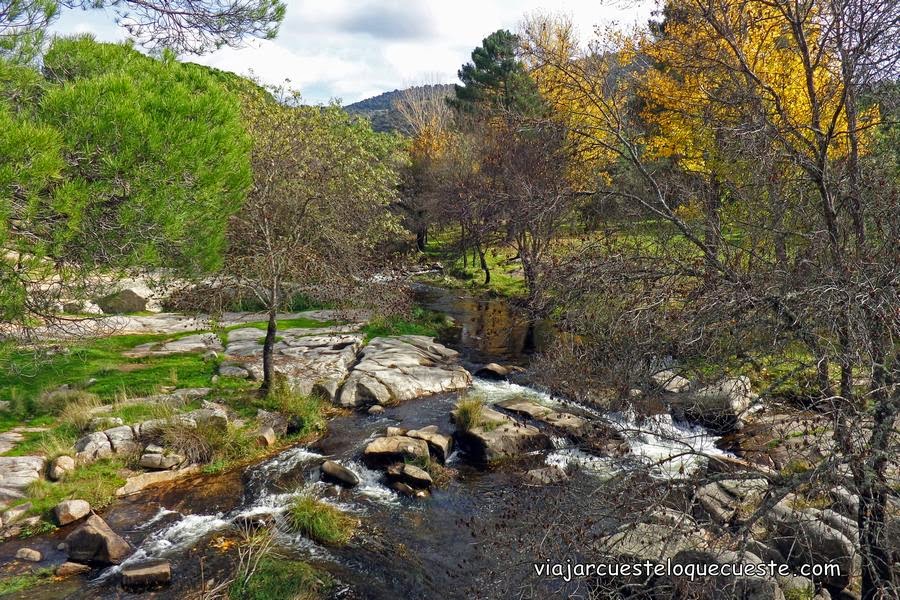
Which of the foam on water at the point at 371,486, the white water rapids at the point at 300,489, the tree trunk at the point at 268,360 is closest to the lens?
the white water rapids at the point at 300,489

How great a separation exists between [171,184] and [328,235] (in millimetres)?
6058

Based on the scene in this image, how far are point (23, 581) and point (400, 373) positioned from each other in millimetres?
10373

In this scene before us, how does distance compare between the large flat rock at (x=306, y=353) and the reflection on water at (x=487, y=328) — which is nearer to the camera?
the large flat rock at (x=306, y=353)

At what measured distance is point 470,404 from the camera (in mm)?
13641

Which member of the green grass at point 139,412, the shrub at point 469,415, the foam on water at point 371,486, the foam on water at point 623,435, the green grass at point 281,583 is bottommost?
the foam on water at point 371,486

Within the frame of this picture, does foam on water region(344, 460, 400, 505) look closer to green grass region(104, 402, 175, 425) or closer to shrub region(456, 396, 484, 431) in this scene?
shrub region(456, 396, 484, 431)

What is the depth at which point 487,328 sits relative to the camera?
2395 cm

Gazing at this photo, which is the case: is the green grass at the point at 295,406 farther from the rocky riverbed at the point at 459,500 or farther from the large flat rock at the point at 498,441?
the large flat rock at the point at 498,441

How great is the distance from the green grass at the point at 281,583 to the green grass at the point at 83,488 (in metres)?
4.12

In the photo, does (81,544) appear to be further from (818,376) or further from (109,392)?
(818,376)

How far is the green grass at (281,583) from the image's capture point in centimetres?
752

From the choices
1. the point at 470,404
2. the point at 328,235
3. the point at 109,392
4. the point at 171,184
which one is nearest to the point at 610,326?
the point at 171,184

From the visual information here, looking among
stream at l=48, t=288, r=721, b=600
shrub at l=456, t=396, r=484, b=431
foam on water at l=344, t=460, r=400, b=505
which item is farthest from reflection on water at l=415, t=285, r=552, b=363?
foam on water at l=344, t=460, r=400, b=505

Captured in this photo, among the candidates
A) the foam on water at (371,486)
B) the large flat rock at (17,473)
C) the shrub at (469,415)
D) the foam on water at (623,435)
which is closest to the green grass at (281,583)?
the foam on water at (371,486)
